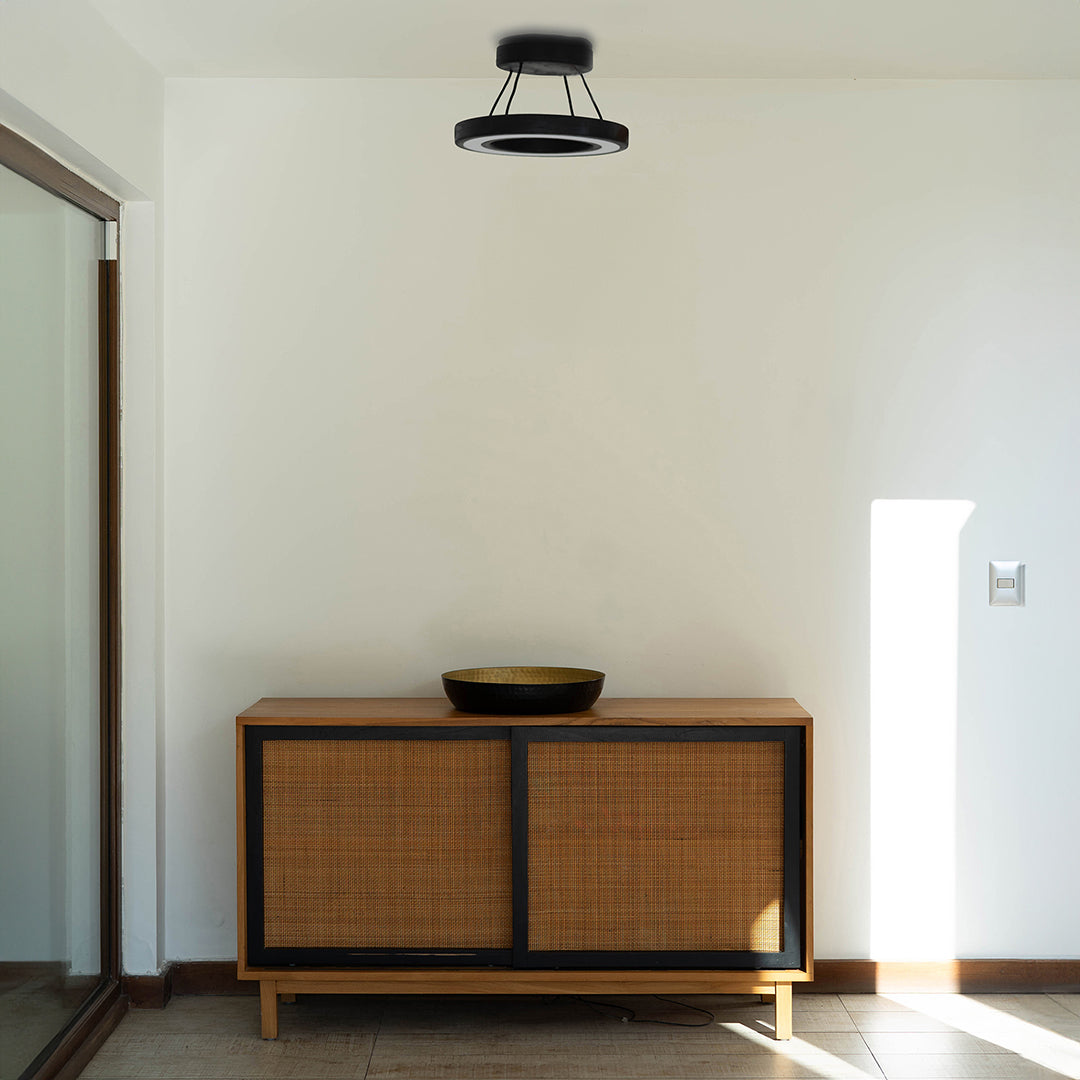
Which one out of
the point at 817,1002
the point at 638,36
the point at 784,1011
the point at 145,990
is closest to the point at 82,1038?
the point at 145,990

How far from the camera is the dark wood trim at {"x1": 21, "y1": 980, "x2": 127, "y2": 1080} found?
282 centimetres

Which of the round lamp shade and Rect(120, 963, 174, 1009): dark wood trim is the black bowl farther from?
the round lamp shade

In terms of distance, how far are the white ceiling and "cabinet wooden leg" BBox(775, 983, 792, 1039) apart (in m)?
2.41

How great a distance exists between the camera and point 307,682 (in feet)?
11.4

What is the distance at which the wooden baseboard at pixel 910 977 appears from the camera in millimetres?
3445

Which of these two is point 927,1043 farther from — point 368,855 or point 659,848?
point 368,855

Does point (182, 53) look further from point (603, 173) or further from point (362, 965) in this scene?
point (362, 965)

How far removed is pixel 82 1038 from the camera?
118 inches

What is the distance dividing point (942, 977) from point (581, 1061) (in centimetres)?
112

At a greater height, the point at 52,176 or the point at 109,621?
the point at 52,176

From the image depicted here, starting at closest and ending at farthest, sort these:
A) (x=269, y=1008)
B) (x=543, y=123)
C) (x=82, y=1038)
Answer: (x=543, y=123) → (x=82, y=1038) → (x=269, y=1008)

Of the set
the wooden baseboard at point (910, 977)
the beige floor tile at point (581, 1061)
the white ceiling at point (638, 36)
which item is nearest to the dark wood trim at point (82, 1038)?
the wooden baseboard at point (910, 977)

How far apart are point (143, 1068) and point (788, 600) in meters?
2.06

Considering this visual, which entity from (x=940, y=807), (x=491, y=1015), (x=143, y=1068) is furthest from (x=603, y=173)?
(x=143, y=1068)
